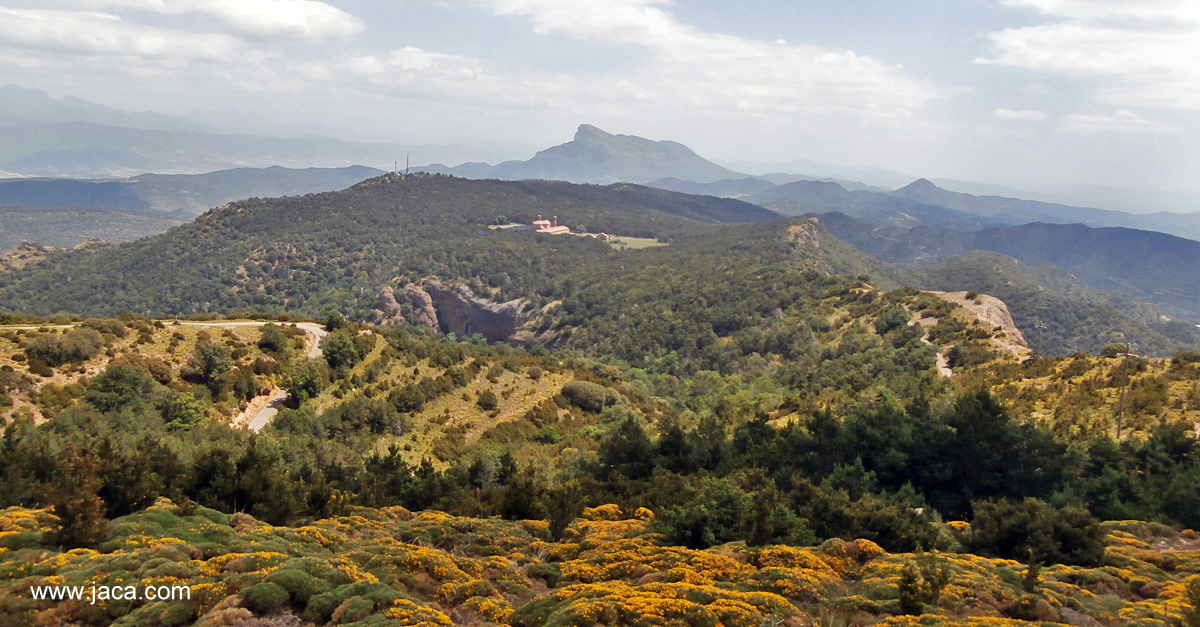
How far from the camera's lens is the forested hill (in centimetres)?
11131

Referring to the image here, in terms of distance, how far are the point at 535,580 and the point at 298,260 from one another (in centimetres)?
13325

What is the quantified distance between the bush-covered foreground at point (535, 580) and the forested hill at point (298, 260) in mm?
105099

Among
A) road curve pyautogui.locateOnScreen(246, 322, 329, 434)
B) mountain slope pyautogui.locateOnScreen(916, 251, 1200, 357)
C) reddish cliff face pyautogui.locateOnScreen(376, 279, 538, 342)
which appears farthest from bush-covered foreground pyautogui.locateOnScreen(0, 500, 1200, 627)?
mountain slope pyautogui.locateOnScreen(916, 251, 1200, 357)

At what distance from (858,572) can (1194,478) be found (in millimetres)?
15161

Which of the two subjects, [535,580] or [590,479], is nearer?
[535,580]

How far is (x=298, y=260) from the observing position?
437 ft

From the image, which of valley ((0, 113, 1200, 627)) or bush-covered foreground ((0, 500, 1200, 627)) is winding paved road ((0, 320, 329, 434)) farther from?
bush-covered foreground ((0, 500, 1200, 627))

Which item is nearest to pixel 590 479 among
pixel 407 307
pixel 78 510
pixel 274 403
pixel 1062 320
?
pixel 78 510

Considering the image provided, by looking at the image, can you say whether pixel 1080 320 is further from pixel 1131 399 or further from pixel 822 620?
pixel 822 620

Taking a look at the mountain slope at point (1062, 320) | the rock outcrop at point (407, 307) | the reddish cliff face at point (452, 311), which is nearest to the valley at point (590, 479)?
the reddish cliff face at point (452, 311)

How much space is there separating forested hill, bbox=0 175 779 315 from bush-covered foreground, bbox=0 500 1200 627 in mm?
105099

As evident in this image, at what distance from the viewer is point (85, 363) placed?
117 ft

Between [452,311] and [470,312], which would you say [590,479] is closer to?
[470,312]

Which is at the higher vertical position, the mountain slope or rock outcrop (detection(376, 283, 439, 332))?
the mountain slope
